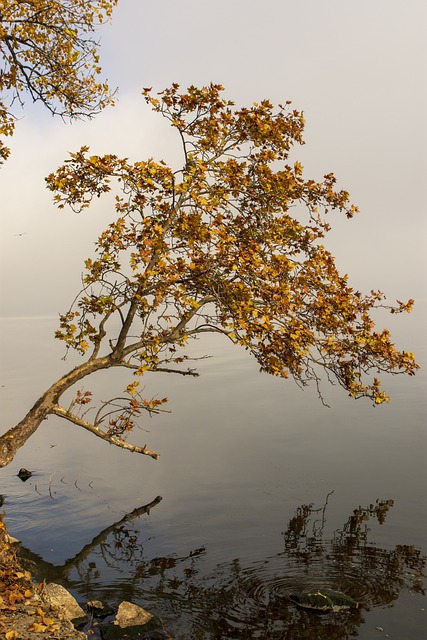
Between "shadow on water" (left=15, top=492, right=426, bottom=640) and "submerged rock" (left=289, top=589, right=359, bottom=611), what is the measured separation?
21 centimetres

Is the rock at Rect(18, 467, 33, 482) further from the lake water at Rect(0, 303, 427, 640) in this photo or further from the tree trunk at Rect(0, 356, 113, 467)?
the tree trunk at Rect(0, 356, 113, 467)

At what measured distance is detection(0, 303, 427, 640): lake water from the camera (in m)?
16.5

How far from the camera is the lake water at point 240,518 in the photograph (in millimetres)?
16547

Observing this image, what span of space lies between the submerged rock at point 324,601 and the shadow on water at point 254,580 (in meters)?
0.21

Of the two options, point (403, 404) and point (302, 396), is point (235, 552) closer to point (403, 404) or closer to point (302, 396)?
point (403, 404)

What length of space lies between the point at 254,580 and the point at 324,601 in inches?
104

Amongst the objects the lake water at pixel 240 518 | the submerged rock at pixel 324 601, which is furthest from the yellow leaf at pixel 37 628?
the submerged rock at pixel 324 601

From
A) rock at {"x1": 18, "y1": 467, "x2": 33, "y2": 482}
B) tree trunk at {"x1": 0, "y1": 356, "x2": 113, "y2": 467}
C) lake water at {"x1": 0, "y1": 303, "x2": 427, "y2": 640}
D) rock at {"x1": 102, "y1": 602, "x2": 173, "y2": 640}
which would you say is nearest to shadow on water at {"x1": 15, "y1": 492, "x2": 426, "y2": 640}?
lake water at {"x1": 0, "y1": 303, "x2": 427, "y2": 640}

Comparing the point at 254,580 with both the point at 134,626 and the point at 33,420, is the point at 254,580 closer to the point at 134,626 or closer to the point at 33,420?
the point at 134,626

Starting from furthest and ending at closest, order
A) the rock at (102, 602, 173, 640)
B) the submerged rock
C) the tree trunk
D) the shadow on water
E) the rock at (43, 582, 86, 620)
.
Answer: the tree trunk < the submerged rock < the shadow on water < the rock at (43, 582, 86, 620) < the rock at (102, 602, 173, 640)

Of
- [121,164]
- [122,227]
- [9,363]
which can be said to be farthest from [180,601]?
[9,363]

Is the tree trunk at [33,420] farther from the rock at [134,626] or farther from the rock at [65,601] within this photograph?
Result: the rock at [134,626]

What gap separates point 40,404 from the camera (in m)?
16.8

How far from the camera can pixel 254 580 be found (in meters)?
18.0
